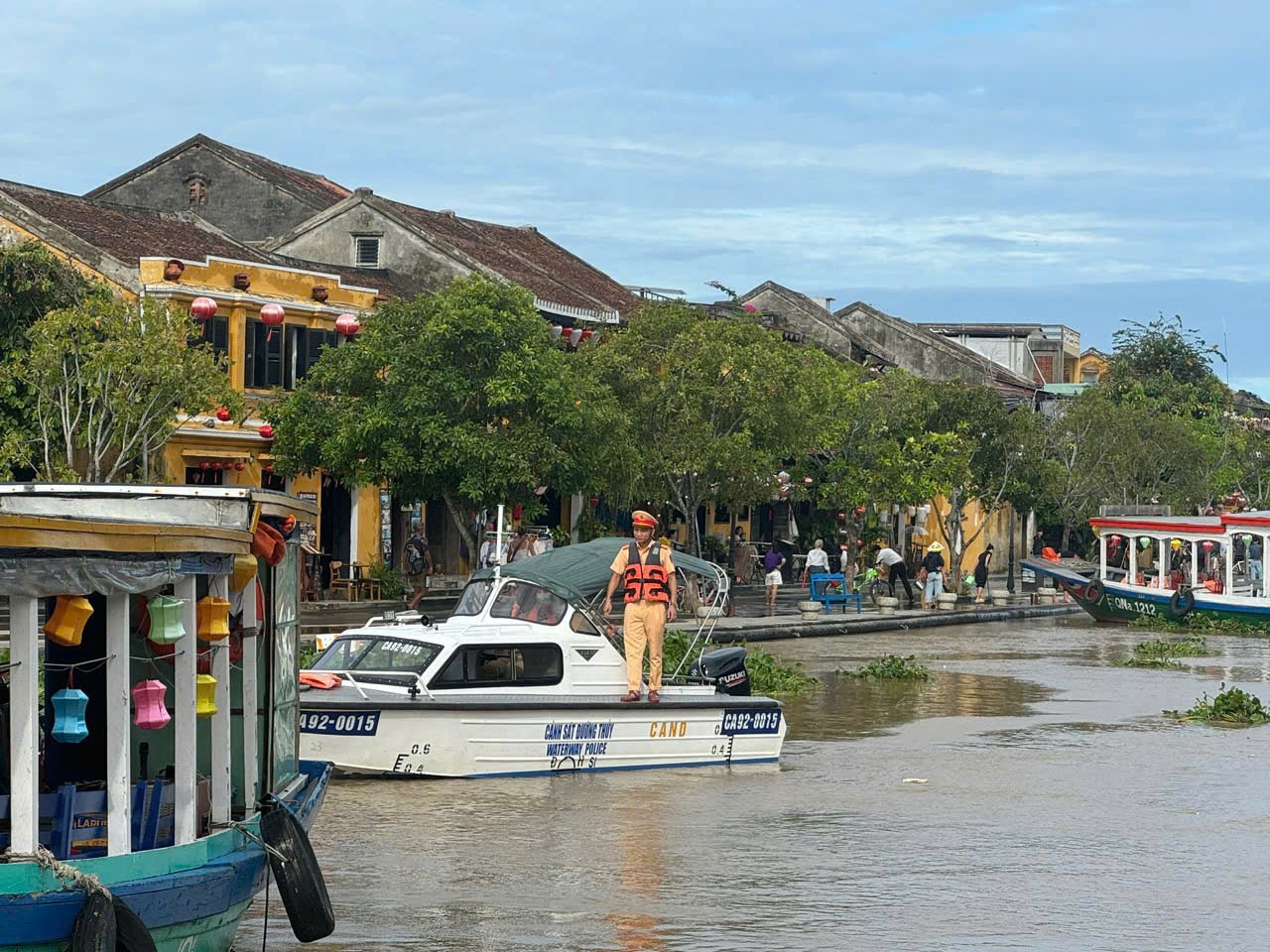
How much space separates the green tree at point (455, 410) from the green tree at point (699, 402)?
11.4ft

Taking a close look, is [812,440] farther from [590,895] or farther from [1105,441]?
[590,895]

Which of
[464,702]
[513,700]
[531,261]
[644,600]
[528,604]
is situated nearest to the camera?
[464,702]

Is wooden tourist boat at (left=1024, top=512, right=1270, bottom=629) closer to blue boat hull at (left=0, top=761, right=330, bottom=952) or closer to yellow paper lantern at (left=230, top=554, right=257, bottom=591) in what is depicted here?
blue boat hull at (left=0, top=761, right=330, bottom=952)

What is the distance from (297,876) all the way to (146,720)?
156cm

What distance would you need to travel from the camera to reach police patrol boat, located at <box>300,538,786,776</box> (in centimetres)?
1775

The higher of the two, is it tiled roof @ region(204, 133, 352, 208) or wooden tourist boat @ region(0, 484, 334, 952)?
tiled roof @ region(204, 133, 352, 208)

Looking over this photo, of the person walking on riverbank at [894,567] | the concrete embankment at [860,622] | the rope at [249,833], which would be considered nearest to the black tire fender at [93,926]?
the rope at [249,833]

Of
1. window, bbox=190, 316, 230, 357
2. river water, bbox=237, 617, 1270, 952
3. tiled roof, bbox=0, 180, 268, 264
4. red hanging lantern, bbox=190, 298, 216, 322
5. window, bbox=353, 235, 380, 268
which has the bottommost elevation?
river water, bbox=237, 617, 1270, 952

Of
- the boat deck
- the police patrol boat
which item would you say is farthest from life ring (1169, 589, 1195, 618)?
the boat deck

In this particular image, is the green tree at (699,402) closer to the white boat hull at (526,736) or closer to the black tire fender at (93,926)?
the white boat hull at (526,736)

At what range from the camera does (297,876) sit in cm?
1062

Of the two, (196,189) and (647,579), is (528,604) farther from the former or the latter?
(196,189)

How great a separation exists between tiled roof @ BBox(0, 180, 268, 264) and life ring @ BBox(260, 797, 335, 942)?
28455 mm

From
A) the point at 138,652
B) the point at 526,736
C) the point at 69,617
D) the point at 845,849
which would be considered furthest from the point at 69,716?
the point at 526,736
